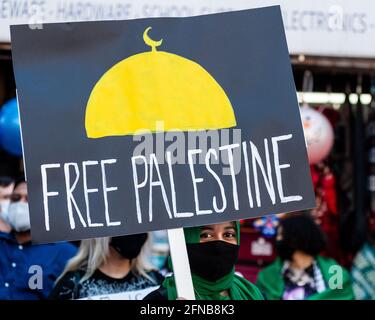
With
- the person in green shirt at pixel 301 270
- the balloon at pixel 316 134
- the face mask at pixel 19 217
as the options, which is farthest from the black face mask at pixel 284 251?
the face mask at pixel 19 217

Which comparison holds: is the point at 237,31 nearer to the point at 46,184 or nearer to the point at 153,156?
the point at 153,156

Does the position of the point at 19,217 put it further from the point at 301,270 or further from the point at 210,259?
the point at 210,259

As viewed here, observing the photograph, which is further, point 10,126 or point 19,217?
point 10,126

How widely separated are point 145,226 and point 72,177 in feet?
0.88

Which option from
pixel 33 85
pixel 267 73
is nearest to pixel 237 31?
pixel 267 73

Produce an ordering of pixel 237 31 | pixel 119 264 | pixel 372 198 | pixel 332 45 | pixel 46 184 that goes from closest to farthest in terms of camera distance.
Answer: pixel 46 184
pixel 237 31
pixel 119 264
pixel 332 45
pixel 372 198

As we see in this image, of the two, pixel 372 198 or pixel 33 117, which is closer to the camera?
pixel 33 117

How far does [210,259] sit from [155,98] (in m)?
0.59

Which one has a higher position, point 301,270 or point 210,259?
point 210,259

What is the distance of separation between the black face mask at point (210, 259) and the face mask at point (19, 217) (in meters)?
1.48

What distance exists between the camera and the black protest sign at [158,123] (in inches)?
102

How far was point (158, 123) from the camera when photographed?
2670 millimetres

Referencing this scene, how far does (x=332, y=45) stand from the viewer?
16.0 feet

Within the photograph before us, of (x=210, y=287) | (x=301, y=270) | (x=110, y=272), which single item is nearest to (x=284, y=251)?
(x=301, y=270)
